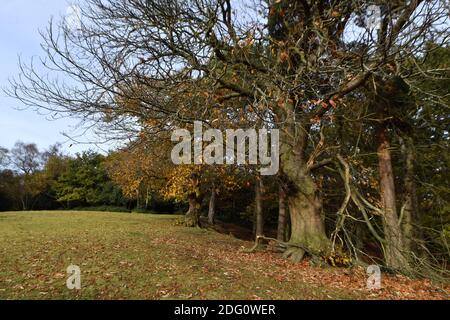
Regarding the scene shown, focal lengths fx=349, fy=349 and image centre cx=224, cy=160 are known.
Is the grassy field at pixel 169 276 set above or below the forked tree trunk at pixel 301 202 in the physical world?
below

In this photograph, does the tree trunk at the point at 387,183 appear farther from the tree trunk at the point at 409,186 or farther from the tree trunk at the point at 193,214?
the tree trunk at the point at 193,214

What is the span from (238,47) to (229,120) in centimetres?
211

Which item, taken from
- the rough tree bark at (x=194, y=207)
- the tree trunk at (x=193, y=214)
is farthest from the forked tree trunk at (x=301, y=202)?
the tree trunk at (x=193, y=214)

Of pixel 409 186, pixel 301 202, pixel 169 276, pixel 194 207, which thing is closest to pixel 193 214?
pixel 194 207

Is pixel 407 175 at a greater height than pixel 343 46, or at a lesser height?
lesser

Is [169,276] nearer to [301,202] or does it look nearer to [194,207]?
[301,202]

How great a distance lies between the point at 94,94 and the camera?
7602mm

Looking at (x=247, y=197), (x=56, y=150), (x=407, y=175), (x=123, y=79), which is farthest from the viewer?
(x=56, y=150)

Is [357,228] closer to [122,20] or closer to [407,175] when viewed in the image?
[407,175]

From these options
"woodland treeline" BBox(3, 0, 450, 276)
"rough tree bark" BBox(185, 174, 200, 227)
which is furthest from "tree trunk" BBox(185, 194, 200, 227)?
"woodland treeline" BBox(3, 0, 450, 276)

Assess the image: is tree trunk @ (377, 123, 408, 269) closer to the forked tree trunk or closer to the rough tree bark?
the forked tree trunk

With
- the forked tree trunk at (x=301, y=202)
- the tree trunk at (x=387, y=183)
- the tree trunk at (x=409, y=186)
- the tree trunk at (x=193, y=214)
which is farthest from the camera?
the tree trunk at (x=193, y=214)

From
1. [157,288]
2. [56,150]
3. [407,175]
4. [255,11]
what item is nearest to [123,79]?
[157,288]

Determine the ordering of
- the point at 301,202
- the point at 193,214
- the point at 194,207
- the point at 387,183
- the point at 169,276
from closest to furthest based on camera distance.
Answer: the point at 169,276 < the point at 301,202 < the point at 387,183 < the point at 193,214 < the point at 194,207
